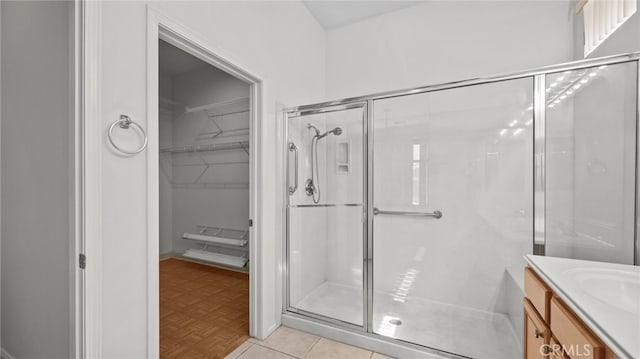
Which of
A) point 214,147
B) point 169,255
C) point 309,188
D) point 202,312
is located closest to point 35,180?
point 202,312

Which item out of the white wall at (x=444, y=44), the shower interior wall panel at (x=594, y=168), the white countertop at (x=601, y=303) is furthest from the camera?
the white wall at (x=444, y=44)

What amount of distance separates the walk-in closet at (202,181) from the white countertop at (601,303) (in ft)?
8.81

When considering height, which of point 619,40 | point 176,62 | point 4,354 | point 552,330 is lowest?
point 4,354

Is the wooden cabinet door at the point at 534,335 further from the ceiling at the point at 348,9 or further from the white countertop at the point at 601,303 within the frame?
the ceiling at the point at 348,9

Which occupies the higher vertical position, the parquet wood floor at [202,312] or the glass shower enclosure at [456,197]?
the glass shower enclosure at [456,197]

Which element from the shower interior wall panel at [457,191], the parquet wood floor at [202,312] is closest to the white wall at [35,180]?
the parquet wood floor at [202,312]

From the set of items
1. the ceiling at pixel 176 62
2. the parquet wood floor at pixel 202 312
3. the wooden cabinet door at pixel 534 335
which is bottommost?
the parquet wood floor at pixel 202 312

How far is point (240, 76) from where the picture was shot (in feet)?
6.54

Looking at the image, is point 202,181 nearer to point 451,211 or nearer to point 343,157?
point 343,157

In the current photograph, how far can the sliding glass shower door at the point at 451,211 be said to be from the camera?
217 centimetres

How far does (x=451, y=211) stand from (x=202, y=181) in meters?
3.52

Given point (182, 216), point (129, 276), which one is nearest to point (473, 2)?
point (129, 276)

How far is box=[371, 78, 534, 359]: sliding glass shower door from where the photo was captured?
2166mm

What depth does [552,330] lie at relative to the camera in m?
1.08
